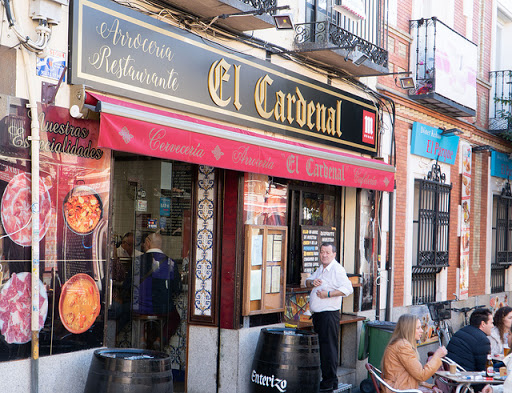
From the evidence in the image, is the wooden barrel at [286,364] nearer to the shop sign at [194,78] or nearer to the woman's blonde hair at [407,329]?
the woman's blonde hair at [407,329]

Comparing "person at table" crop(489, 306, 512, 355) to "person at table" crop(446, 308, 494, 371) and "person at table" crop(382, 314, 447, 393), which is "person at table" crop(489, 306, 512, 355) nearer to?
"person at table" crop(446, 308, 494, 371)

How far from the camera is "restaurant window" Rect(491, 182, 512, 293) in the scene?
53.3ft

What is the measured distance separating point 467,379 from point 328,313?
203 cm

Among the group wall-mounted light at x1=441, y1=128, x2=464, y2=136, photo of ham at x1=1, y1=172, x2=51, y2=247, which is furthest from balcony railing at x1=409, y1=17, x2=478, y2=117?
photo of ham at x1=1, y1=172, x2=51, y2=247

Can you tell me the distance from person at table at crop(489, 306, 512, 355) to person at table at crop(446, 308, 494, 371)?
830 mm

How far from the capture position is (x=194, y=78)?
24.1 feet

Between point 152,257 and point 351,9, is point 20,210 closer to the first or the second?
point 152,257

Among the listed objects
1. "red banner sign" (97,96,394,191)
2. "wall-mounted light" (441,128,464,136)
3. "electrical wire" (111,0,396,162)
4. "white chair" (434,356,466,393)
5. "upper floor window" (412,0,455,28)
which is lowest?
"white chair" (434,356,466,393)

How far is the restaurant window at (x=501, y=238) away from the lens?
16234 mm

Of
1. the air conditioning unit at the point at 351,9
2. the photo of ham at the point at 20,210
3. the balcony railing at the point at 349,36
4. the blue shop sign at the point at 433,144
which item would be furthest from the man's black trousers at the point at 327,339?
the blue shop sign at the point at 433,144

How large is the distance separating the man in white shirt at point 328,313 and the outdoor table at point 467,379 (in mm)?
1545

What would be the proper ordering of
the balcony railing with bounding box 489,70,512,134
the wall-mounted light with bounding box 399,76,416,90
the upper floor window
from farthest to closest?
1. the balcony railing with bounding box 489,70,512,134
2. the upper floor window
3. the wall-mounted light with bounding box 399,76,416,90

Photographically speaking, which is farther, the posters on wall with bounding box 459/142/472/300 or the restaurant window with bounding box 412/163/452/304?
the posters on wall with bounding box 459/142/472/300

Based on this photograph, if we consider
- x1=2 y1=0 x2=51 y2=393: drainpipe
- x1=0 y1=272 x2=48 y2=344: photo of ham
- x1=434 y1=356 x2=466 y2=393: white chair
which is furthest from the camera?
x1=434 y1=356 x2=466 y2=393: white chair
